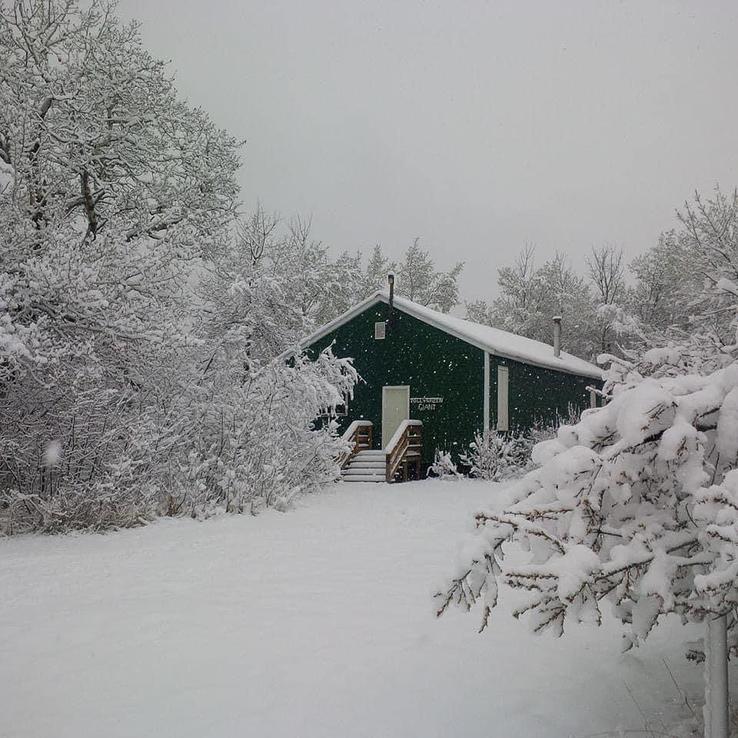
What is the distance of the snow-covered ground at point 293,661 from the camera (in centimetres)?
346

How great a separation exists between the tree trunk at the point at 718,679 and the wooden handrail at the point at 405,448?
49.2ft

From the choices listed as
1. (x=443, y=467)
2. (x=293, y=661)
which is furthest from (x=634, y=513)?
(x=443, y=467)

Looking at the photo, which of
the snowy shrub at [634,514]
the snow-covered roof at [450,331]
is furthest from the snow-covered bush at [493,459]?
the snowy shrub at [634,514]

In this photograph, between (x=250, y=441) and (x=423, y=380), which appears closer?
(x=250, y=441)

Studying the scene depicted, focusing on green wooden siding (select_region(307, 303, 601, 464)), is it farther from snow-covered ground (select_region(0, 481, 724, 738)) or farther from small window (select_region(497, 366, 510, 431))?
snow-covered ground (select_region(0, 481, 724, 738))

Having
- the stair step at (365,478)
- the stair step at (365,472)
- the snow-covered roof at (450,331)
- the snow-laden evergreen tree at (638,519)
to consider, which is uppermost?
the snow-covered roof at (450,331)

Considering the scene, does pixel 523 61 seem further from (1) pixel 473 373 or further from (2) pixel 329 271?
(1) pixel 473 373

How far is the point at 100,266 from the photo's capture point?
923cm

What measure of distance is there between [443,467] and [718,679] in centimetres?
1592

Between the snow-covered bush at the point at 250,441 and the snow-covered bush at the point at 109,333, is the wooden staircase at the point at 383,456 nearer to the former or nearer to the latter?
the snow-covered bush at the point at 109,333

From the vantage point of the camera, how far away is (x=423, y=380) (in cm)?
2008

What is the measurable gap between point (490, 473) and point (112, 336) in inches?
445

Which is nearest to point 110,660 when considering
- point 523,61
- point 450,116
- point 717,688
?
point 717,688

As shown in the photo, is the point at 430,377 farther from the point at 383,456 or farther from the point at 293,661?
the point at 293,661
